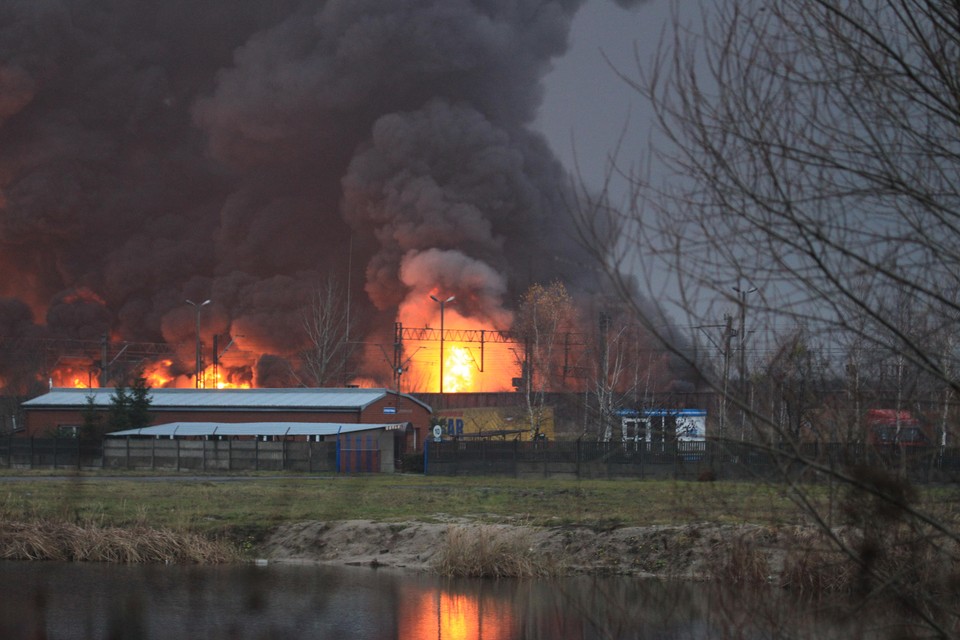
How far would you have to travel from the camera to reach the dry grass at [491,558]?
20.9 metres

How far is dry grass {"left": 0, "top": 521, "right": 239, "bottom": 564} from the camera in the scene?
74.9 ft

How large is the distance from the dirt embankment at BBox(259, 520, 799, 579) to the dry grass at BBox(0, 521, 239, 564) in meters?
1.48

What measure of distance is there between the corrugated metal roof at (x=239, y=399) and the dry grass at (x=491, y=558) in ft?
81.8

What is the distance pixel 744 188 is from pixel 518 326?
63053 millimetres

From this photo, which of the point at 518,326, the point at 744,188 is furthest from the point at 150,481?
the point at 518,326

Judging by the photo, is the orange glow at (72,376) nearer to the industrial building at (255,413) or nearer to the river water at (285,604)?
the industrial building at (255,413)

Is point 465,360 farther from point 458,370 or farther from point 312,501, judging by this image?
point 312,501

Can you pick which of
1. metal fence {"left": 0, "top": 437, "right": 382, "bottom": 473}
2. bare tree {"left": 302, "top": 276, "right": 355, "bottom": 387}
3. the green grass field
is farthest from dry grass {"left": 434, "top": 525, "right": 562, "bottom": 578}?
bare tree {"left": 302, "top": 276, "right": 355, "bottom": 387}

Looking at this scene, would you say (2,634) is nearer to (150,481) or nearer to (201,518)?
(201,518)

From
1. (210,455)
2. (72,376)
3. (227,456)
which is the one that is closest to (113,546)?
(227,456)

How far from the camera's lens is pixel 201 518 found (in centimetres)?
2531

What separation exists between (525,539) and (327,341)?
46128 millimetres

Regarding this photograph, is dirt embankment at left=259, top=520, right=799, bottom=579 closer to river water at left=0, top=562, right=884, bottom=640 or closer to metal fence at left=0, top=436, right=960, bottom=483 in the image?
river water at left=0, top=562, right=884, bottom=640

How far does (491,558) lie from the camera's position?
20.9m
